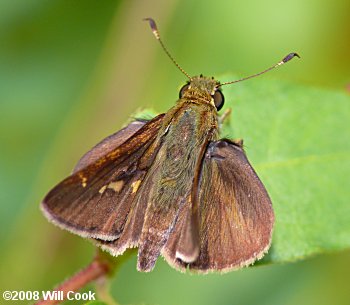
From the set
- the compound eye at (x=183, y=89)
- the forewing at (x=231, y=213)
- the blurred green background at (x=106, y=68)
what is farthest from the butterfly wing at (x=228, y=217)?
the blurred green background at (x=106, y=68)

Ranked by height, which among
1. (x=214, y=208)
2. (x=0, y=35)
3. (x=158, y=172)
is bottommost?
(x=214, y=208)

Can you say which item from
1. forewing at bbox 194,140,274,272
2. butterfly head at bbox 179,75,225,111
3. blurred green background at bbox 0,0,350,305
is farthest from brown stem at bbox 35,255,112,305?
blurred green background at bbox 0,0,350,305

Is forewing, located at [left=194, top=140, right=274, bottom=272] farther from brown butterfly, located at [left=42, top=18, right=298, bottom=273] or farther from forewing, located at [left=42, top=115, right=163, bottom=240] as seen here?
forewing, located at [left=42, top=115, right=163, bottom=240]

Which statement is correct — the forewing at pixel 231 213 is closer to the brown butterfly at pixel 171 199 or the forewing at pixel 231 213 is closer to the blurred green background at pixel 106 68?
the brown butterfly at pixel 171 199

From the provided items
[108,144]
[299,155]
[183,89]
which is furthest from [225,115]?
[108,144]

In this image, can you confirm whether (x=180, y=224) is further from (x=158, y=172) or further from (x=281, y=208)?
(x=281, y=208)

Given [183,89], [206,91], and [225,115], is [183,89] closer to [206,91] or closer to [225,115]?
[206,91]

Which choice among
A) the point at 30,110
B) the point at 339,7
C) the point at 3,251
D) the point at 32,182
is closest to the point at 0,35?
the point at 30,110

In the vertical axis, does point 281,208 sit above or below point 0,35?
below
